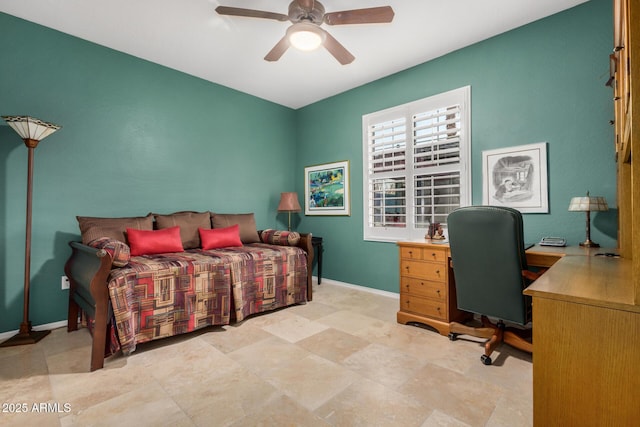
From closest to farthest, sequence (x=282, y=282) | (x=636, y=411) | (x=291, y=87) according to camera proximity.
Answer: (x=636, y=411) → (x=282, y=282) → (x=291, y=87)

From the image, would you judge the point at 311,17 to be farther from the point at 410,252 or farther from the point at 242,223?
the point at 242,223

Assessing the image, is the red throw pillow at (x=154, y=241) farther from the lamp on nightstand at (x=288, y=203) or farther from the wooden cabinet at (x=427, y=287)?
the wooden cabinet at (x=427, y=287)

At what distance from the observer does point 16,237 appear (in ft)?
8.53

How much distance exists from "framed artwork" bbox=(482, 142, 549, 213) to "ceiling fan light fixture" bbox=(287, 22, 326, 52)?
1.93 m

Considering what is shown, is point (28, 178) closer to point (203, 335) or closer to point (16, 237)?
point (16, 237)

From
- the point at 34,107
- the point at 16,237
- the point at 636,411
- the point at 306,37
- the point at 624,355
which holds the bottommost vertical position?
the point at 636,411

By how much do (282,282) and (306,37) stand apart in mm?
2330

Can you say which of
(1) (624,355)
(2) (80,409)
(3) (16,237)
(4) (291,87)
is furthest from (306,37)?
(3) (16,237)

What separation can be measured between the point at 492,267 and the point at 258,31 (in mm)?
2831

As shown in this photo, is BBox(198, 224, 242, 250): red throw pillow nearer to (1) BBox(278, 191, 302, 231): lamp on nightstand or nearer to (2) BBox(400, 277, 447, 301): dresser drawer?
(1) BBox(278, 191, 302, 231): lamp on nightstand

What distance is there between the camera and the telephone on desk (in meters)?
2.38

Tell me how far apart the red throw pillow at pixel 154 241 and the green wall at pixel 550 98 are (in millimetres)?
2481

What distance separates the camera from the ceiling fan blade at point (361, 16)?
210cm

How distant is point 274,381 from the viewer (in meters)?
1.83
